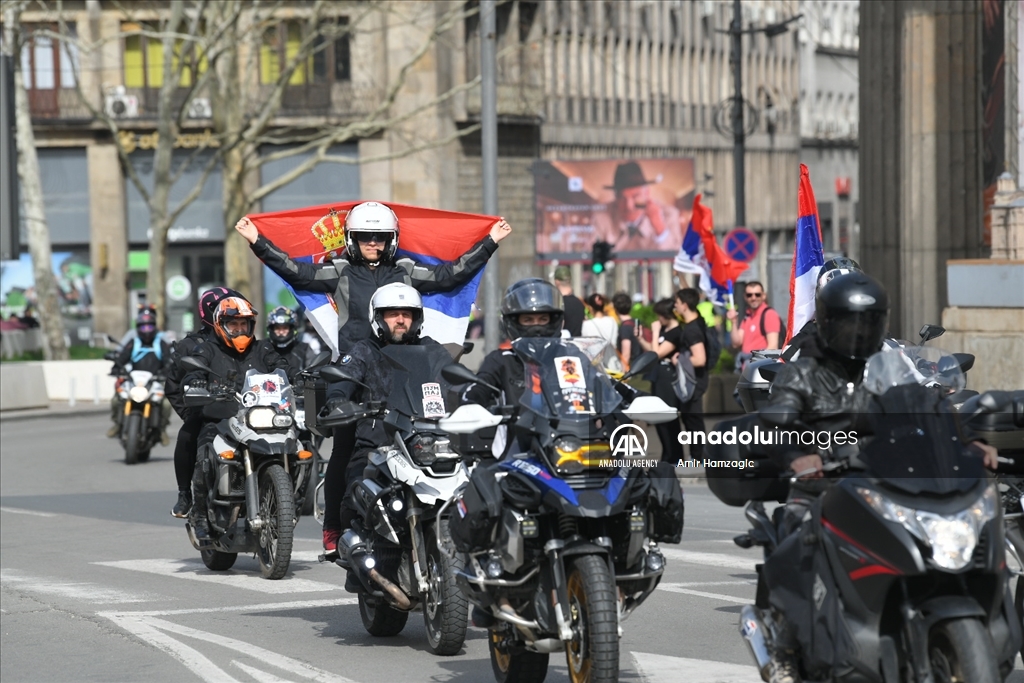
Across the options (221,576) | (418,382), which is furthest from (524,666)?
(221,576)

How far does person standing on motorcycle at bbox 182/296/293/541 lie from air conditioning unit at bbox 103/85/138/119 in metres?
41.3

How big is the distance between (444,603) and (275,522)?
331cm

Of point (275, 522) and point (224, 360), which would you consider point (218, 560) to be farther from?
point (224, 360)

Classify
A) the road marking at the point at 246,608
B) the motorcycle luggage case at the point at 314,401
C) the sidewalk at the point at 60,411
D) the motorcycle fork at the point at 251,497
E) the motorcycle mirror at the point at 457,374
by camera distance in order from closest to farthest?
the motorcycle mirror at the point at 457,374, the motorcycle luggage case at the point at 314,401, the road marking at the point at 246,608, the motorcycle fork at the point at 251,497, the sidewalk at the point at 60,411

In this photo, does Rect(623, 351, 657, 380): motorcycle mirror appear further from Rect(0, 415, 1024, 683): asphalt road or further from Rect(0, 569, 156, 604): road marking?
Rect(0, 569, 156, 604): road marking

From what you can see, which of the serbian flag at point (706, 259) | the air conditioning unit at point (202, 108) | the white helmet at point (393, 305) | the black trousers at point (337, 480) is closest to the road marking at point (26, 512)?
the black trousers at point (337, 480)

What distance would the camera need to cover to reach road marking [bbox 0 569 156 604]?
36.6ft

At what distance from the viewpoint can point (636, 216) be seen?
179 feet

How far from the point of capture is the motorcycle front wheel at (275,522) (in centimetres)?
1159

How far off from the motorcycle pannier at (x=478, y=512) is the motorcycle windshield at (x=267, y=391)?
15.3 ft

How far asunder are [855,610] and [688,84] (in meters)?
74.2

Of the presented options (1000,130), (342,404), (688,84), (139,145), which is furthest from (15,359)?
(688,84)

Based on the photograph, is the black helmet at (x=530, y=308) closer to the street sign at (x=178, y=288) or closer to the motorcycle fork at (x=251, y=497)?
the motorcycle fork at (x=251, y=497)

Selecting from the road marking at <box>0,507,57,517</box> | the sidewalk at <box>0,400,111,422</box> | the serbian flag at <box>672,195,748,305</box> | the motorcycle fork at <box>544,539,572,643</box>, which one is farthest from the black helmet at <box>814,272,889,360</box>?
the sidewalk at <box>0,400,111,422</box>
